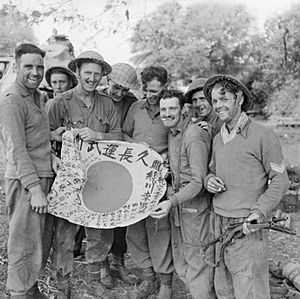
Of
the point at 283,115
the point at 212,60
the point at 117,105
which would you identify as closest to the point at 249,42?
the point at 212,60

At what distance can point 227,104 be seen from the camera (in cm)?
303

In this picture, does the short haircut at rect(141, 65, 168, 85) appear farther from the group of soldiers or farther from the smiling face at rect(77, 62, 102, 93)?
the smiling face at rect(77, 62, 102, 93)

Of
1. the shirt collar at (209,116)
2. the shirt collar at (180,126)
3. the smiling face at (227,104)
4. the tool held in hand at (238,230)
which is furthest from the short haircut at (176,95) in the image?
the tool held in hand at (238,230)

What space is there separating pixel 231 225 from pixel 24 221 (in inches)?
54.8

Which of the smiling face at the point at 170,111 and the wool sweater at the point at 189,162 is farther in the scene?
the smiling face at the point at 170,111

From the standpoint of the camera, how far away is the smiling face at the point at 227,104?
3.03m

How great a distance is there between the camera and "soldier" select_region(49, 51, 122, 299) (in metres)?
3.66

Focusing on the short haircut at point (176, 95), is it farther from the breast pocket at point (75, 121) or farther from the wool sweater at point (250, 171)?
the breast pocket at point (75, 121)

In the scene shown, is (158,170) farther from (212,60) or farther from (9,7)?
(212,60)

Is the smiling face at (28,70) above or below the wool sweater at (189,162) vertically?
above

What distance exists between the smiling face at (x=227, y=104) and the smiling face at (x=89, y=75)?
101cm

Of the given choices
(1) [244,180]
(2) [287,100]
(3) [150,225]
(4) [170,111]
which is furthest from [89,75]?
(2) [287,100]

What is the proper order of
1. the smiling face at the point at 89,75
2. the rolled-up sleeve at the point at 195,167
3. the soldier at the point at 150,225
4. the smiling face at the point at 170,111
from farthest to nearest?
1. the soldier at the point at 150,225
2. the smiling face at the point at 89,75
3. the smiling face at the point at 170,111
4. the rolled-up sleeve at the point at 195,167

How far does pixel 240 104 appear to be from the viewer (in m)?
3.09
